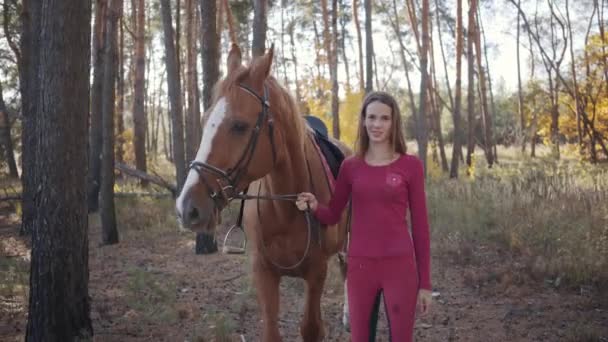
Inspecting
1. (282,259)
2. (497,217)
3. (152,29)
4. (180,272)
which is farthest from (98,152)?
(152,29)

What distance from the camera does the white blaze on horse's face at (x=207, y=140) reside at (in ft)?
7.97

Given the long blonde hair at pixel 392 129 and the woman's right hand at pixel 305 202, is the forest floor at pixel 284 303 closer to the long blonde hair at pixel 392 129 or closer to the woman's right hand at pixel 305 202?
the woman's right hand at pixel 305 202

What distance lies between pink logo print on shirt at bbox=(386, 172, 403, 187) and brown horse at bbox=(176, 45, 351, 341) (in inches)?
27.7

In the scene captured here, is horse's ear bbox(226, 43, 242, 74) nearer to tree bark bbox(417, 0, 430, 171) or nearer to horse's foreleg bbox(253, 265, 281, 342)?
horse's foreleg bbox(253, 265, 281, 342)

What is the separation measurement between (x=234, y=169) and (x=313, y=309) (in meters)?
1.55

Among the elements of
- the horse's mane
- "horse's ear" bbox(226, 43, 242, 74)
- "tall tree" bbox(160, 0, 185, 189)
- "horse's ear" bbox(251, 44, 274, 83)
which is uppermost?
"tall tree" bbox(160, 0, 185, 189)

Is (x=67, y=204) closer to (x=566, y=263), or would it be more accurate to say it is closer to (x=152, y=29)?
(x=566, y=263)

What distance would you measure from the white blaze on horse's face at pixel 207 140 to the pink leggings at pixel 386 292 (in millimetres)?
951

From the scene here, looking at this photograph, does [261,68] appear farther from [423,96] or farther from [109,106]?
[423,96]

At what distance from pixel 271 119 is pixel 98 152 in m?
10.2

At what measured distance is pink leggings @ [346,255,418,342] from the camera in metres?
2.53

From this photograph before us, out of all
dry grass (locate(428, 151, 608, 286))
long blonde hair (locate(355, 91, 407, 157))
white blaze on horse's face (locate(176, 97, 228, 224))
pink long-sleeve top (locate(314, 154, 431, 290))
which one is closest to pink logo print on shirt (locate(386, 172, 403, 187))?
pink long-sleeve top (locate(314, 154, 431, 290))

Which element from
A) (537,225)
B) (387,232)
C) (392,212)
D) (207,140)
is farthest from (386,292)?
(537,225)

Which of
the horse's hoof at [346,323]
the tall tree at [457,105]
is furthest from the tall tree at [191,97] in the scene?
the tall tree at [457,105]
